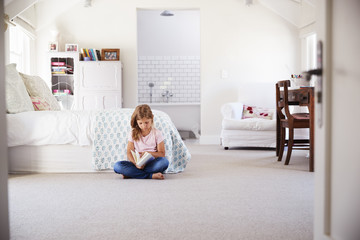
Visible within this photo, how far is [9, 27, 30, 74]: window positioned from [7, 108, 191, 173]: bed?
2.36 meters

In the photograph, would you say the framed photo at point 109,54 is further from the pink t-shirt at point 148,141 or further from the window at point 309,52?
the pink t-shirt at point 148,141

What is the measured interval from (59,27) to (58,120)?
3.31m

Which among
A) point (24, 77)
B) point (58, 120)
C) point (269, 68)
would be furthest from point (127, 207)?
point (269, 68)

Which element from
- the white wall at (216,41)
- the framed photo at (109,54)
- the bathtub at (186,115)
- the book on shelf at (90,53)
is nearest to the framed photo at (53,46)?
the white wall at (216,41)

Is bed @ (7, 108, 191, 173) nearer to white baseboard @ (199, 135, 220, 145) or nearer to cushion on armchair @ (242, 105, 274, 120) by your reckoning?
cushion on armchair @ (242, 105, 274, 120)

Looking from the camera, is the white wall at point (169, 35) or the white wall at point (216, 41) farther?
the white wall at point (169, 35)

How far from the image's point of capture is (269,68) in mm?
6625

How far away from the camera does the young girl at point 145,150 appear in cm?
333

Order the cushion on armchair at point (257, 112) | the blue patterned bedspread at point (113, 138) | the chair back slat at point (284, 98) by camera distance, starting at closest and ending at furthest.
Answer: the blue patterned bedspread at point (113, 138)
the chair back slat at point (284, 98)
the cushion on armchair at point (257, 112)

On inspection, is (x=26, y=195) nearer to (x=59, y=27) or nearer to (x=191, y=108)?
(x=59, y=27)

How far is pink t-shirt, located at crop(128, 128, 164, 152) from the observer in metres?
3.35

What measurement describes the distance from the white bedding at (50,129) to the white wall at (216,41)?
293 cm

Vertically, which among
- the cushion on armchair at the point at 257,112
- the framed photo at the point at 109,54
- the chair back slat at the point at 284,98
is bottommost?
the cushion on armchair at the point at 257,112

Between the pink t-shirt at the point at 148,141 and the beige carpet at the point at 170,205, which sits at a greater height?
the pink t-shirt at the point at 148,141
